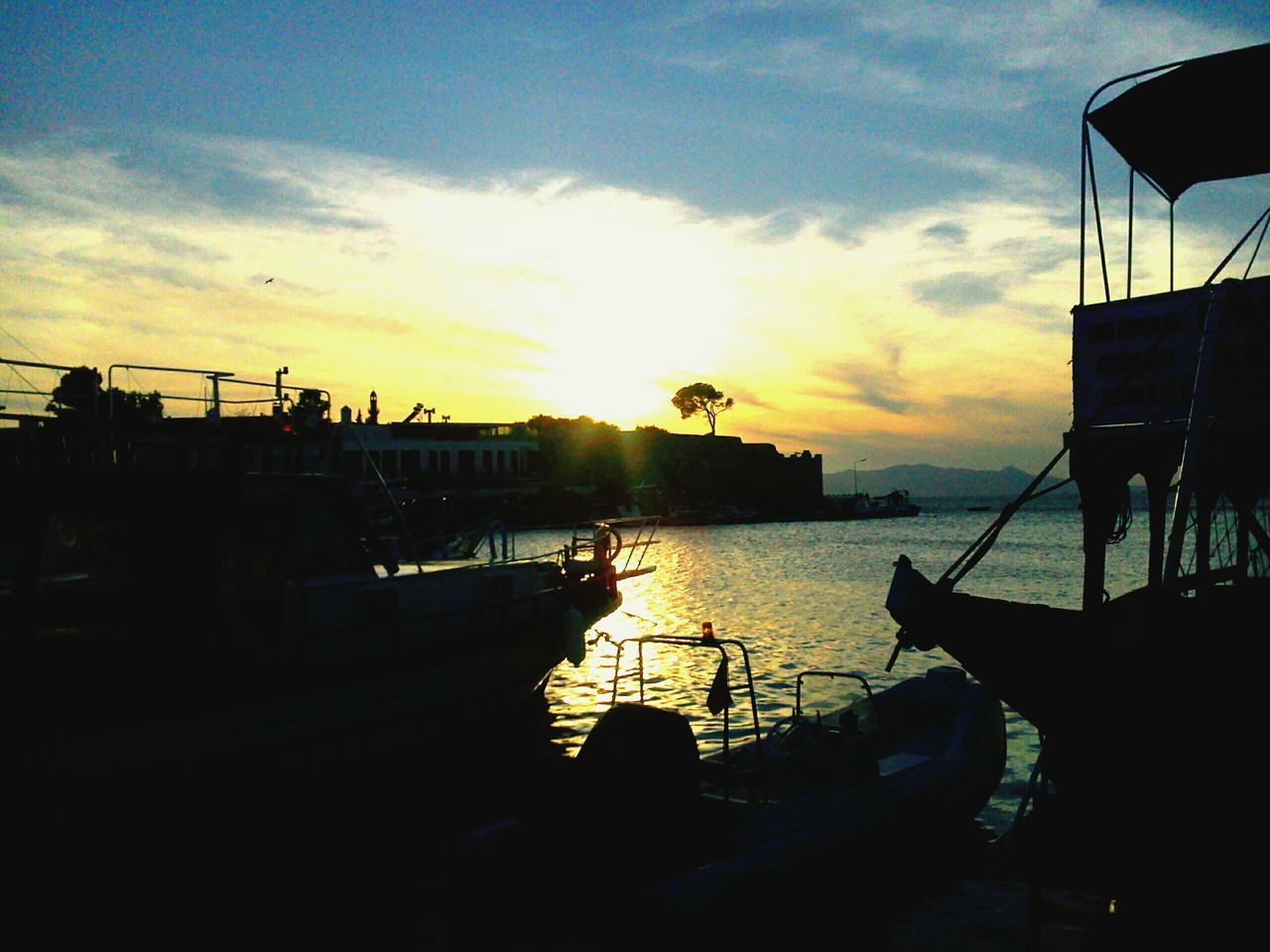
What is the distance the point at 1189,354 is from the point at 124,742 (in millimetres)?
12423

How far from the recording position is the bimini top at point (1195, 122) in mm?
10773

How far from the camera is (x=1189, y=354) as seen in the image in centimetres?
1016

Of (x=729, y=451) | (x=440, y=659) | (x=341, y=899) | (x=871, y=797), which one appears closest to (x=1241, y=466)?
(x=871, y=797)

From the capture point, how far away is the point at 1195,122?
1196cm

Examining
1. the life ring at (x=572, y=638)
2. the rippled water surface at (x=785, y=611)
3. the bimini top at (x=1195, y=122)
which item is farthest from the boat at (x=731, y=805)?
the bimini top at (x=1195, y=122)

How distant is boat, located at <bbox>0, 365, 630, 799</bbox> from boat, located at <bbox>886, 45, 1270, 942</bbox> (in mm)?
6858

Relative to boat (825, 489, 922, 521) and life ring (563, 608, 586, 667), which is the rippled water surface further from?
boat (825, 489, 922, 521)

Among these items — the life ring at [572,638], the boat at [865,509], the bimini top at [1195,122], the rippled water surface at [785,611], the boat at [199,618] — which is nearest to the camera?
the boat at [199,618]

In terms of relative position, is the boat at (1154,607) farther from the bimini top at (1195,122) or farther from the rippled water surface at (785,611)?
the rippled water surface at (785,611)

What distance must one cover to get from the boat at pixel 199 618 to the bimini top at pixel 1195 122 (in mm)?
11324

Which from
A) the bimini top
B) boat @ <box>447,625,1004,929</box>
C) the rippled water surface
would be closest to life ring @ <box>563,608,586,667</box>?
the rippled water surface

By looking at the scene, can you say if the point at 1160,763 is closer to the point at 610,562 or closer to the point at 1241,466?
the point at 1241,466

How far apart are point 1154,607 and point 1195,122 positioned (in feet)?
25.9

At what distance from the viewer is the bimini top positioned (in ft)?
35.3
